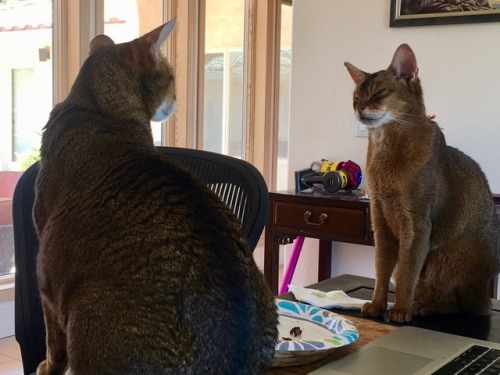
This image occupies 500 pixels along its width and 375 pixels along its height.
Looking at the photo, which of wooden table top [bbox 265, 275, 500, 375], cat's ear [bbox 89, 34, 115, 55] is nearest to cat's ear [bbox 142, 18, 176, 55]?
cat's ear [bbox 89, 34, 115, 55]

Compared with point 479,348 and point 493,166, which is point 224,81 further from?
point 479,348

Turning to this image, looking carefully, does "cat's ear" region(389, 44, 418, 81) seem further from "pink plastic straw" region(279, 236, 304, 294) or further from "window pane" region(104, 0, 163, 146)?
"window pane" region(104, 0, 163, 146)

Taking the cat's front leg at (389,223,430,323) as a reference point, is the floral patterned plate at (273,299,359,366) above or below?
below

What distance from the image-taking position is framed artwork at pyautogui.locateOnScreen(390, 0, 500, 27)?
8.06 feet

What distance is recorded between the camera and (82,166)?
1.02 m

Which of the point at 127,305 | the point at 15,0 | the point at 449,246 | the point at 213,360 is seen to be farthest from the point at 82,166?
the point at 15,0

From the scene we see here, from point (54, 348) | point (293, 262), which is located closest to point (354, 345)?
point (54, 348)

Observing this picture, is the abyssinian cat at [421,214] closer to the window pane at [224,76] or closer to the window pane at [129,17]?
the window pane at [129,17]

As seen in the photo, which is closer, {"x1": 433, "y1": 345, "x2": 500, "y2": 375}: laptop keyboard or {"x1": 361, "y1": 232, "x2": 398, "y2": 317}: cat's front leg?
{"x1": 433, "y1": 345, "x2": 500, "y2": 375}: laptop keyboard

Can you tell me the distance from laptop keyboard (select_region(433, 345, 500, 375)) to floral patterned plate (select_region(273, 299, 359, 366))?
16cm

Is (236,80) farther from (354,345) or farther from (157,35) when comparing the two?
(354,345)

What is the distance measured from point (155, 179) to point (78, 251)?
0.49 ft

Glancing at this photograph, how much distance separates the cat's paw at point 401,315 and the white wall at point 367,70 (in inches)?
54.2

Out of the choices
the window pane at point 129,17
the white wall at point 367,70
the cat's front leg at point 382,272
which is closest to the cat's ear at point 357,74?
the cat's front leg at point 382,272
